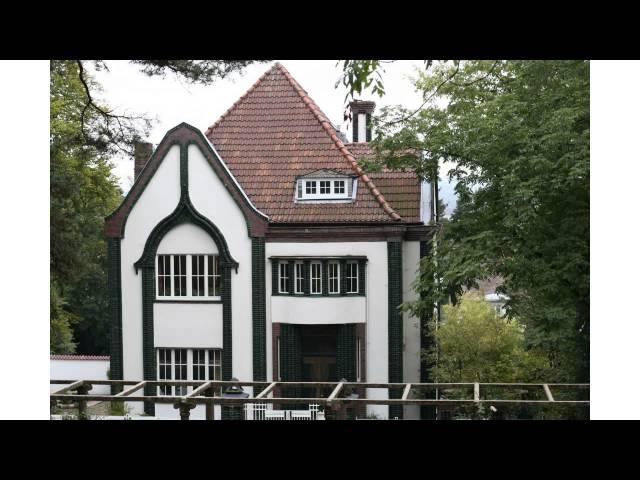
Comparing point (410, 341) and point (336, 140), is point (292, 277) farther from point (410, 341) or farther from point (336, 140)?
point (336, 140)

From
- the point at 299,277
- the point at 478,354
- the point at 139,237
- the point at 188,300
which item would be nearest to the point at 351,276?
the point at 299,277

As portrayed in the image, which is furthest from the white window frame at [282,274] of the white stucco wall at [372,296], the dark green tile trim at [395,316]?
the dark green tile trim at [395,316]

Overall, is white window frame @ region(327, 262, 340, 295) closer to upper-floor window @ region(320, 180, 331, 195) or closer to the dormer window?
the dormer window

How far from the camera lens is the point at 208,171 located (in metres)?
11.5

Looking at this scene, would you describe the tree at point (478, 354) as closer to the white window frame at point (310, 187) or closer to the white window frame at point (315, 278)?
the white window frame at point (315, 278)

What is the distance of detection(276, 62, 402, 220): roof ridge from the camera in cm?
1136

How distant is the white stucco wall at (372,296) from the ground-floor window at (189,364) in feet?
2.40

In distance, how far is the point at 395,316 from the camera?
11.0 meters

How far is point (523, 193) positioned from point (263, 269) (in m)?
4.00

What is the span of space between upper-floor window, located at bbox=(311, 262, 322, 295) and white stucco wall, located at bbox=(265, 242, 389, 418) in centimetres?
16

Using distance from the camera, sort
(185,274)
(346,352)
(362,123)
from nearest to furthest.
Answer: (346,352)
(185,274)
(362,123)

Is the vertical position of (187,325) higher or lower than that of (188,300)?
lower

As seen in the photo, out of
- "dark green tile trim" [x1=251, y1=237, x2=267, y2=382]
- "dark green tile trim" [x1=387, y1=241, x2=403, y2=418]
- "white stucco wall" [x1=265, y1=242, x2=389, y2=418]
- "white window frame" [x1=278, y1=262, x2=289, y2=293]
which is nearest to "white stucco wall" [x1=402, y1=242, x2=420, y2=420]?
"dark green tile trim" [x1=387, y1=241, x2=403, y2=418]
